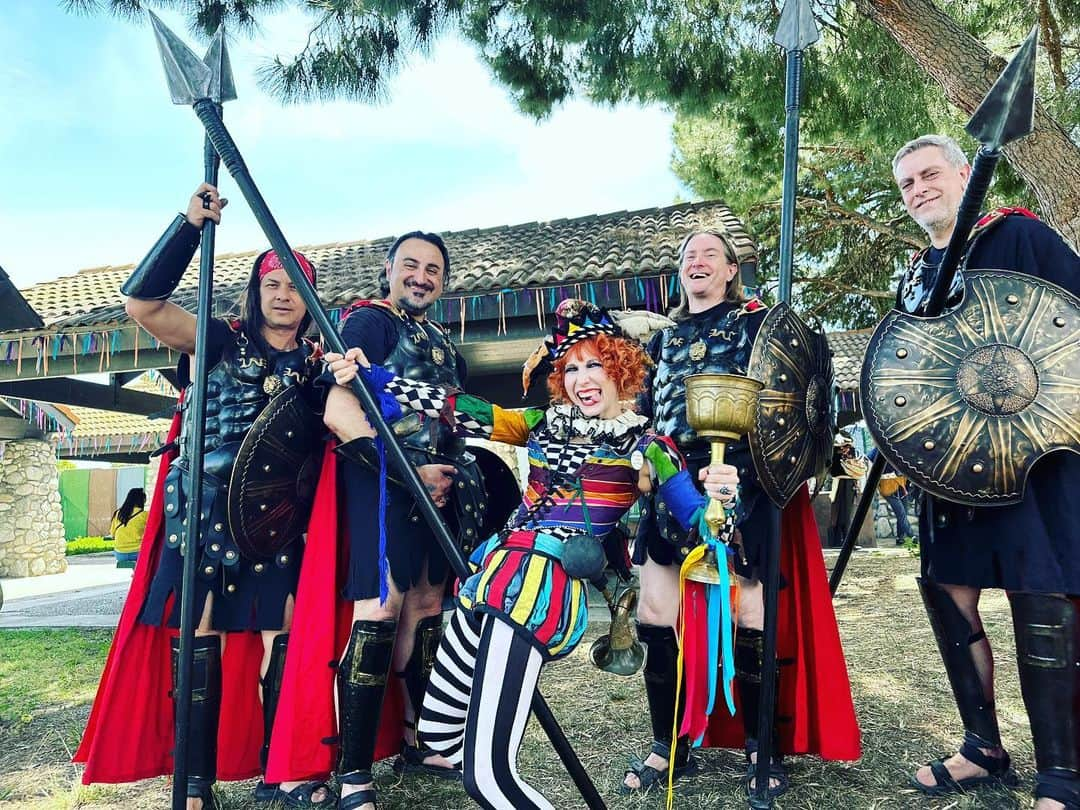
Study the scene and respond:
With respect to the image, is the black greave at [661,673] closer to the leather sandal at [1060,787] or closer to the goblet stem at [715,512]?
the goblet stem at [715,512]

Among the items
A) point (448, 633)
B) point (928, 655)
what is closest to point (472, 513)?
point (448, 633)

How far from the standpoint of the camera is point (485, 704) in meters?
1.58

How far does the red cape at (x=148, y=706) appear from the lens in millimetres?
2256

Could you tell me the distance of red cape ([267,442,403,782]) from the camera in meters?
2.16

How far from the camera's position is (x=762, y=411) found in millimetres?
1938

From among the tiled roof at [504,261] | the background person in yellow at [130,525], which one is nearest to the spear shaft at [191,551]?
the background person in yellow at [130,525]

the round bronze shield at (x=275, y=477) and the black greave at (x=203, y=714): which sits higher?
the round bronze shield at (x=275, y=477)

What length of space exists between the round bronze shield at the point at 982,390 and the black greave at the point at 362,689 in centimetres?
151

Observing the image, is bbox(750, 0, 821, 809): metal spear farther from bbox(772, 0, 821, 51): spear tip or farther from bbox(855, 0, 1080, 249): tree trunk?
bbox(855, 0, 1080, 249): tree trunk

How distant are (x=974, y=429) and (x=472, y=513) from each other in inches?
54.5

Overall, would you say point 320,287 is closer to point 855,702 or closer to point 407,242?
point 407,242

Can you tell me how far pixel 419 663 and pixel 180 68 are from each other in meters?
1.93

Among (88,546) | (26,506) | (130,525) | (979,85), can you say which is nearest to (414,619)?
(130,525)

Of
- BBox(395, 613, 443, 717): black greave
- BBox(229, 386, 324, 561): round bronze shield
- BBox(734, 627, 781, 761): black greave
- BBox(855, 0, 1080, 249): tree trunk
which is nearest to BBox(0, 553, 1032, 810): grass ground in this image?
BBox(734, 627, 781, 761): black greave
